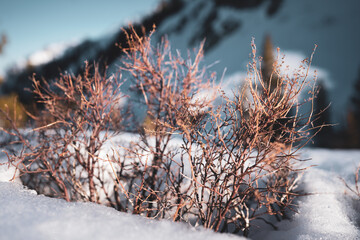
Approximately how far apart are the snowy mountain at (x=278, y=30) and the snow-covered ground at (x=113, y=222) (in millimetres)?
30479

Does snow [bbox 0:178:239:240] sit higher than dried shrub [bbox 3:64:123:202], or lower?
lower

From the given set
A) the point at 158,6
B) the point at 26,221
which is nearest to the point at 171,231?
the point at 26,221

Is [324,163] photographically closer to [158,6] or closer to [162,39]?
[162,39]

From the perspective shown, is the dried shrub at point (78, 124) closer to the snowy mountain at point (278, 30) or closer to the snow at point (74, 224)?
the snow at point (74, 224)

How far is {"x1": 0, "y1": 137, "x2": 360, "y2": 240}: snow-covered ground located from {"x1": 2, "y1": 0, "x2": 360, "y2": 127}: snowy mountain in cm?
3048

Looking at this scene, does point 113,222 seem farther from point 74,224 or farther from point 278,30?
point 278,30

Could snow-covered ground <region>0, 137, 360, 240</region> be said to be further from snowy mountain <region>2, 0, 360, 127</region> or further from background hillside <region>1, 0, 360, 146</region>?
background hillside <region>1, 0, 360, 146</region>

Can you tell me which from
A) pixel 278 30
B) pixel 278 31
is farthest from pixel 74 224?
pixel 278 30

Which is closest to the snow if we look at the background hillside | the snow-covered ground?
the snow-covered ground

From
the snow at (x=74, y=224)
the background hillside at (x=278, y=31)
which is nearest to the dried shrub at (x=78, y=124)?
the snow at (x=74, y=224)

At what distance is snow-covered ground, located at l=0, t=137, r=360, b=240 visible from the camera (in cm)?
184

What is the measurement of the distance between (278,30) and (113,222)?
173 feet

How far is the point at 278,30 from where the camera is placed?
45531 mm

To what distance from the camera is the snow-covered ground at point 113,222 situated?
72.4 inches
